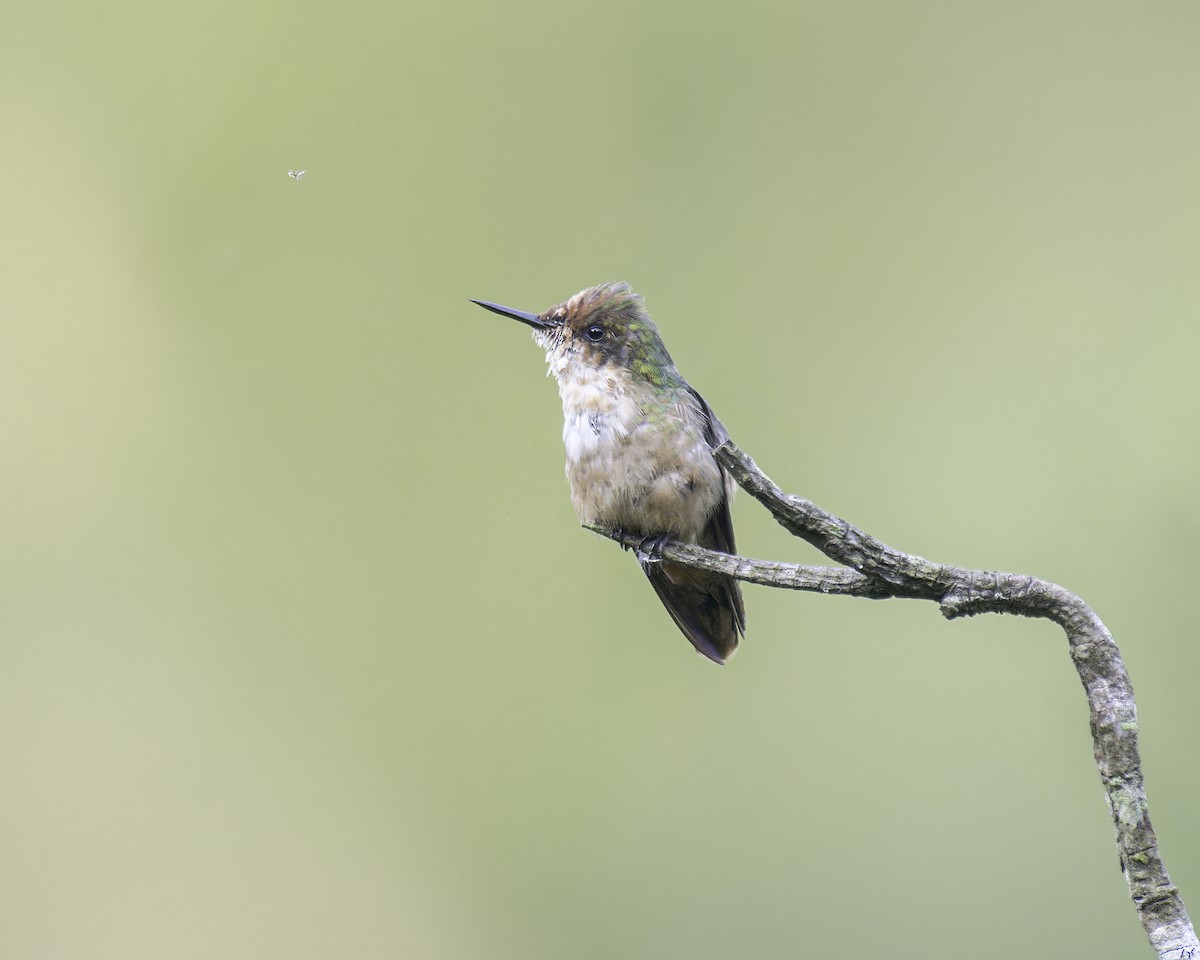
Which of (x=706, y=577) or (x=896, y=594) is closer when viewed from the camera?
(x=896, y=594)

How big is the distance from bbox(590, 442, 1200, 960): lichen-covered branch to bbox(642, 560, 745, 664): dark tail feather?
0.64 meters

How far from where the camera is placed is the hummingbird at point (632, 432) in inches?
80.5

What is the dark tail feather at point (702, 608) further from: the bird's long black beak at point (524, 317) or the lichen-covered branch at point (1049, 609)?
the lichen-covered branch at point (1049, 609)

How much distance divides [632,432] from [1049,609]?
0.94 meters

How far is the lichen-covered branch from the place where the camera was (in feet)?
3.79

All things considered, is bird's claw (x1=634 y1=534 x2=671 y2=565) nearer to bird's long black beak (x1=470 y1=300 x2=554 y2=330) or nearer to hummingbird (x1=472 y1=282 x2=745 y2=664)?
hummingbird (x1=472 y1=282 x2=745 y2=664)

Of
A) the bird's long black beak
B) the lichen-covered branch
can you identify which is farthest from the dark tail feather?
the lichen-covered branch

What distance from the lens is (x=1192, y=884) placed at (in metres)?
2.81

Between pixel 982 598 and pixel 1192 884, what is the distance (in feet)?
6.74

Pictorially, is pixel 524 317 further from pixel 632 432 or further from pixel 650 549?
pixel 650 549

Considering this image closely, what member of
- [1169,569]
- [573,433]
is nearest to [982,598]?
[573,433]

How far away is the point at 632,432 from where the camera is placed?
2041mm

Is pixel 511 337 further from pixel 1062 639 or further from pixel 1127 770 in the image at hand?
pixel 1127 770

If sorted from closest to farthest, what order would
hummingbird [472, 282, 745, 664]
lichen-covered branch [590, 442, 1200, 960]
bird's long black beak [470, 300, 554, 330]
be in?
lichen-covered branch [590, 442, 1200, 960], bird's long black beak [470, 300, 554, 330], hummingbird [472, 282, 745, 664]
